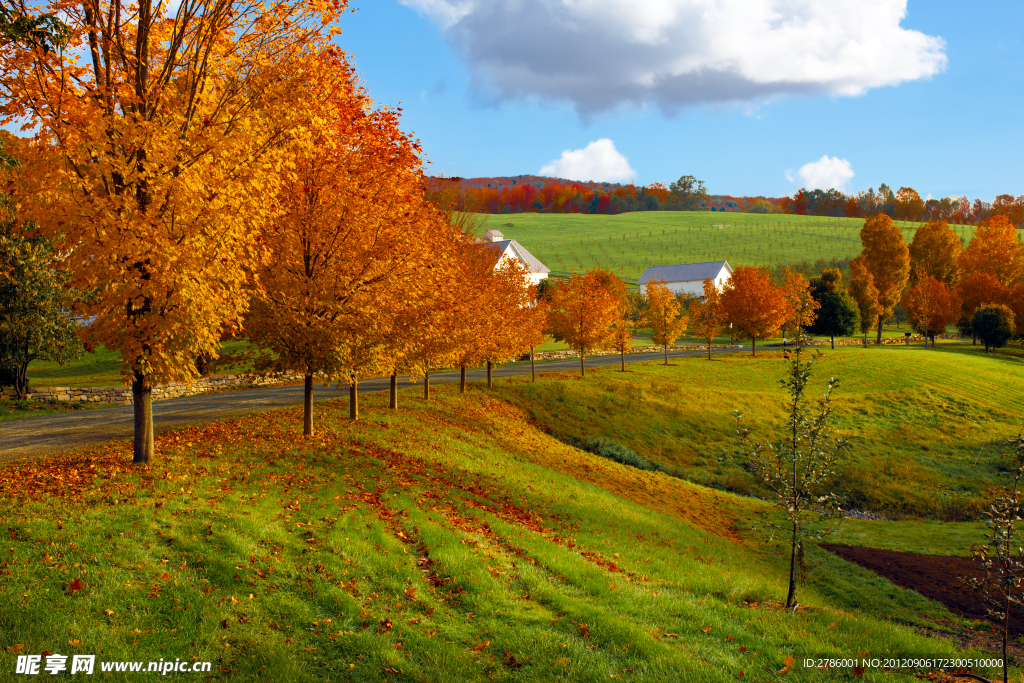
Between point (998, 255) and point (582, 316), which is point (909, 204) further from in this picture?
point (582, 316)

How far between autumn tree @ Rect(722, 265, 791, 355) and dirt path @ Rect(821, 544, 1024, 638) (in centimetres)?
4195

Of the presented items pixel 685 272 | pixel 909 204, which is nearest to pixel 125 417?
pixel 685 272

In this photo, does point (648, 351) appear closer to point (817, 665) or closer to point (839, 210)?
point (817, 665)

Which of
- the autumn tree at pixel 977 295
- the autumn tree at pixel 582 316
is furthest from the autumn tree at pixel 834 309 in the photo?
the autumn tree at pixel 582 316

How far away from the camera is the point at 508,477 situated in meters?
17.6

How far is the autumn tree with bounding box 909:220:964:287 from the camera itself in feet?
260

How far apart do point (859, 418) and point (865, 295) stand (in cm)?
3794

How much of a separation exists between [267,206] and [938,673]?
44.8ft

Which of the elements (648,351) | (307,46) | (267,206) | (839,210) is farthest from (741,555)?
(839,210)

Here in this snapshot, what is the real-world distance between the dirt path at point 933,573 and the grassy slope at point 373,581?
731 millimetres

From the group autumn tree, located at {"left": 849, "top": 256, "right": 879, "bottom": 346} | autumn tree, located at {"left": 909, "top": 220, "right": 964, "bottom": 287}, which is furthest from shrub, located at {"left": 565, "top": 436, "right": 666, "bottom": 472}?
autumn tree, located at {"left": 909, "top": 220, "right": 964, "bottom": 287}

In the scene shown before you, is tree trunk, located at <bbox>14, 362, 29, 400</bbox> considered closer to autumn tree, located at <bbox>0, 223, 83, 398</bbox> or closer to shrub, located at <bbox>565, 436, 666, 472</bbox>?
autumn tree, located at <bbox>0, 223, 83, 398</bbox>

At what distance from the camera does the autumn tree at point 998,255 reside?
7469cm

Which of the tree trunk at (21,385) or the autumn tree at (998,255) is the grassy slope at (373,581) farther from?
the autumn tree at (998,255)
